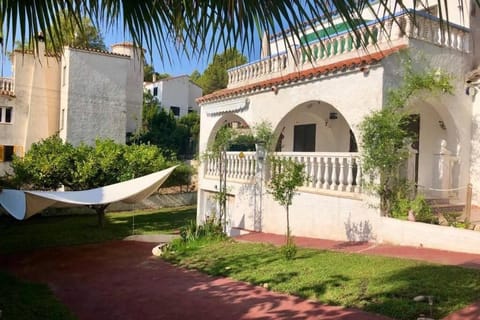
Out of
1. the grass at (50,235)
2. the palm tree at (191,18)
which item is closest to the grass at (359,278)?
the grass at (50,235)

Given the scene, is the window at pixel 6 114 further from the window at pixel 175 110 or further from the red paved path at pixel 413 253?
the red paved path at pixel 413 253

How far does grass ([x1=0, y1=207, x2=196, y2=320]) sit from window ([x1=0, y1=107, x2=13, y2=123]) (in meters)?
8.57

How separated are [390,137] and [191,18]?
25.1 ft

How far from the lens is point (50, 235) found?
663 inches

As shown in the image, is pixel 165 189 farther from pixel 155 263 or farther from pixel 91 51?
pixel 155 263

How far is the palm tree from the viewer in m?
1.97

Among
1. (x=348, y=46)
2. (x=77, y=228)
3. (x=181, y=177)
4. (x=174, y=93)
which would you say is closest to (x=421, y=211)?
(x=348, y=46)

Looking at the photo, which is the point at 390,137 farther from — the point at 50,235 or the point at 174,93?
the point at 174,93

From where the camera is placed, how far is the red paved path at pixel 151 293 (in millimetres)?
6359

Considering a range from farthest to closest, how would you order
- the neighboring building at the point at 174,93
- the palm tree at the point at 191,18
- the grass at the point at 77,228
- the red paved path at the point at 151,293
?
the neighboring building at the point at 174,93 < the grass at the point at 77,228 < the red paved path at the point at 151,293 < the palm tree at the point at 191,18

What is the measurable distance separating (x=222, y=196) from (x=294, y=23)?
1272 centimetres

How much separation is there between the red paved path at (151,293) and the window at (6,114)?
17854 mm

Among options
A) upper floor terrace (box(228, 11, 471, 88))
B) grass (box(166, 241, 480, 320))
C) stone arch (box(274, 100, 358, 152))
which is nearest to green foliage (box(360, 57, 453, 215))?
upper floor terrace (box(228, 11, 471, 88))

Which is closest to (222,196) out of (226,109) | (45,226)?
(226,109)
